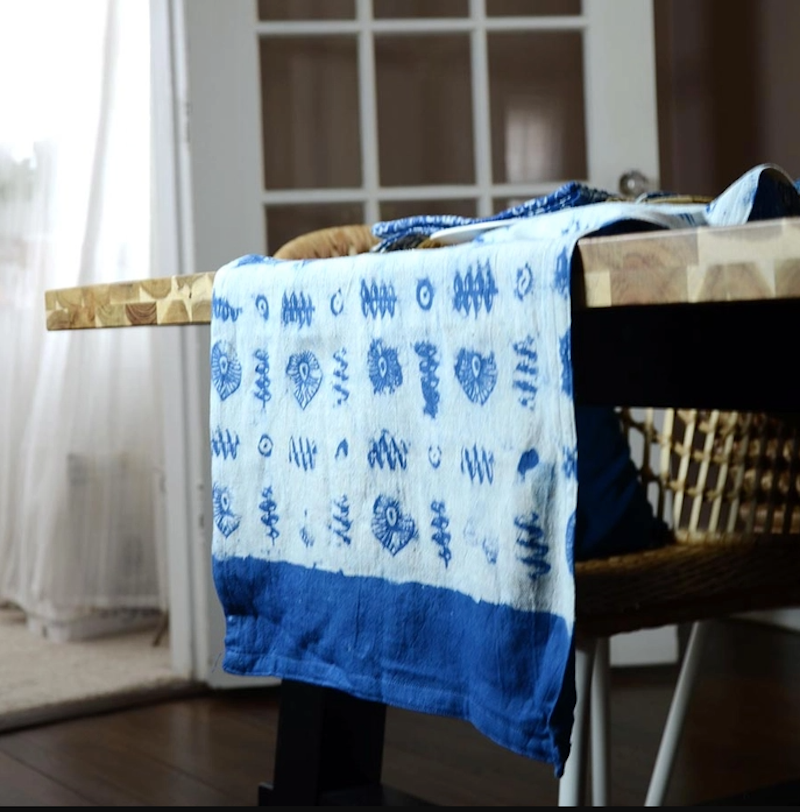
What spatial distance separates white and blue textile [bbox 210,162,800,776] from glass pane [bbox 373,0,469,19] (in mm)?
1720

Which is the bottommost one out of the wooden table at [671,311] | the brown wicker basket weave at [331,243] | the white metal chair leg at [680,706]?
the white metal chair leg at [680,706]

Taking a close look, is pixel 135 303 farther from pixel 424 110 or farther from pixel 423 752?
pixel 424 110

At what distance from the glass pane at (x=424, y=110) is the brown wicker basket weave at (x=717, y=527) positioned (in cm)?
112

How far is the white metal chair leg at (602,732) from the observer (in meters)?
1.30

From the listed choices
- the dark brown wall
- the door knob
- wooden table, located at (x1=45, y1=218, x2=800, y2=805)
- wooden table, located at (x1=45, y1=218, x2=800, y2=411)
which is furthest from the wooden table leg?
the dark brown wall

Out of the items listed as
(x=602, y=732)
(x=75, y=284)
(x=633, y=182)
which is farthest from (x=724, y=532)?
(x=75, y=284)

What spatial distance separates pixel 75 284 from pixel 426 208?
1010 mm

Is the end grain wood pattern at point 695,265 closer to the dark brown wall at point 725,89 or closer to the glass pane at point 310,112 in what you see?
the glass pane at point 310,112

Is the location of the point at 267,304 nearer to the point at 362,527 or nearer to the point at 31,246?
the point at 362,527

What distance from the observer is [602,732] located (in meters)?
1.33

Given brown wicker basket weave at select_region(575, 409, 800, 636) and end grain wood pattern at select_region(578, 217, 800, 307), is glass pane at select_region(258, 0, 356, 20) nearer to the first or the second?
brown wicker basket weave at select_region(575, 409, 800, 636)

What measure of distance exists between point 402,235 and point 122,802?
1.28m

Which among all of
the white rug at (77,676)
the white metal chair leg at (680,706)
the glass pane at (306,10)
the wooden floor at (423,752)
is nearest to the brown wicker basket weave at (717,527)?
the white metal chair leg at (680,706)

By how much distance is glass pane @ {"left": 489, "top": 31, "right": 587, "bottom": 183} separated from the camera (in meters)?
2.62
